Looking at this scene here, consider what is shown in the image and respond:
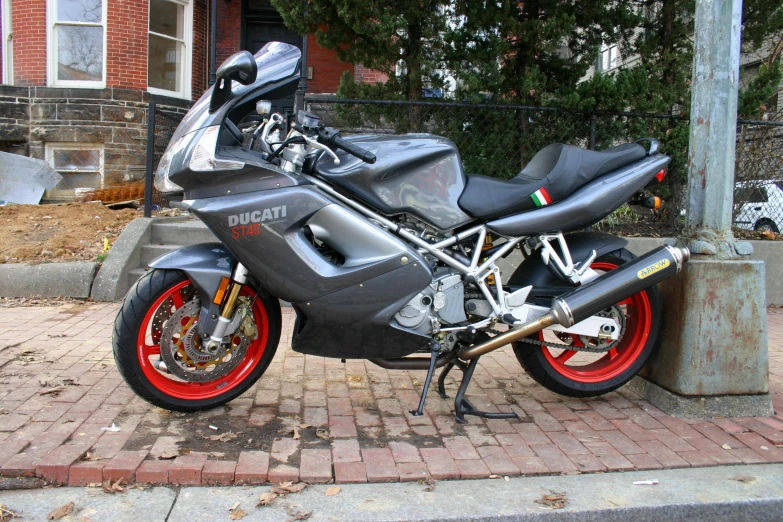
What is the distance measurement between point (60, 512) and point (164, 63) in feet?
37.2

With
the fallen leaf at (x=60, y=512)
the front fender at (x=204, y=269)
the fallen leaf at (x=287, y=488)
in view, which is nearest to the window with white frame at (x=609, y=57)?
the front fender at (x=204, y=269)

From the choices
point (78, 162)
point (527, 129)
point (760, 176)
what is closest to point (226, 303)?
point (527, 129)

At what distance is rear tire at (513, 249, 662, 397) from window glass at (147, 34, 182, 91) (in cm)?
1054

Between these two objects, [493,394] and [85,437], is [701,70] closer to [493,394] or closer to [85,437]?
[493,394]

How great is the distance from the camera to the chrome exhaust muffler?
128 inches

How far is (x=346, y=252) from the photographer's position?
3.15m

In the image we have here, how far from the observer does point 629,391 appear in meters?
4.02

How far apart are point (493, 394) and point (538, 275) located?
2.71 ft

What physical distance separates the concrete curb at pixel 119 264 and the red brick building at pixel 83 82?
502 cm

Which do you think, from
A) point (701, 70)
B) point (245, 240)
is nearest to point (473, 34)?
point (701, 70)

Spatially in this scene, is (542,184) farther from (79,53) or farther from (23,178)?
(79,53)

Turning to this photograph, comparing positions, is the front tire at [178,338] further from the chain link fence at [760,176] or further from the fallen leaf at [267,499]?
the chain link fence at [760,176]

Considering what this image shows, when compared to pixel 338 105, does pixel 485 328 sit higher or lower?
lower

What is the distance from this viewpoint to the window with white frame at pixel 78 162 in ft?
37.2
